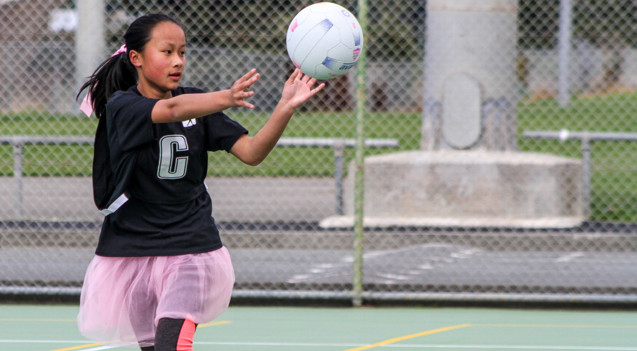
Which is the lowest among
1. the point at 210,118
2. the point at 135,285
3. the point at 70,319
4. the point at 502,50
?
the point at 70,319

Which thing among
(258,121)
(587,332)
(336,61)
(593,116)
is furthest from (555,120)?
(336,61)

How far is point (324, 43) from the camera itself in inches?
164

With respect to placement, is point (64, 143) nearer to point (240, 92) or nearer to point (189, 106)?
point (189, 106)

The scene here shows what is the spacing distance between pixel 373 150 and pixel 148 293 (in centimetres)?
1018

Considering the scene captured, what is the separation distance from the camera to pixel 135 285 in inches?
166

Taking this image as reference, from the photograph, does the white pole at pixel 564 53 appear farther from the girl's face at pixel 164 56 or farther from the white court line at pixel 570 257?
the girl's face at pixel 164 56

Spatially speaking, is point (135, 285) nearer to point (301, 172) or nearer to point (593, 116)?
point (301, 172)

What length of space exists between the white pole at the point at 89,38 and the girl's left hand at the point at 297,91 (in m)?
5.06

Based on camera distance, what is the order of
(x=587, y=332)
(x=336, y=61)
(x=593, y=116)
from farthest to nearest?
(x=593, y=116) < (x=587, y=332) < (x=336, y=61)

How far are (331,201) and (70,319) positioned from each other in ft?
21.3

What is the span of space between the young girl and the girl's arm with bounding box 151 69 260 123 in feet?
0.07

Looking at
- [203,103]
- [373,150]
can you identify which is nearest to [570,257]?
[373,150]

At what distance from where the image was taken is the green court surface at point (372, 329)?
631 cm

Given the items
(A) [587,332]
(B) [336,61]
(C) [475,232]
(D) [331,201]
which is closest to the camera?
(B) [336,61]
